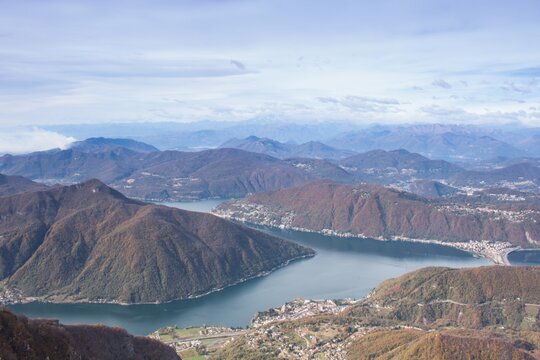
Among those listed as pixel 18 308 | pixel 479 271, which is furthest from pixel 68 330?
pixel 479 271

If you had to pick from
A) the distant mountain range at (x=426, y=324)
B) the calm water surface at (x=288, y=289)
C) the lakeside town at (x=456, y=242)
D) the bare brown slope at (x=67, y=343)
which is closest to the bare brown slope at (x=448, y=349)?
the distant mountain range at (x=426, y=324)

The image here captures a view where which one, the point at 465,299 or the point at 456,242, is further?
the point at 456,242

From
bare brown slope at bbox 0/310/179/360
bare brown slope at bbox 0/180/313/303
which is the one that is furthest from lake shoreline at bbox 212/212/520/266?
bare brown slope at bbox 0/310/179/360

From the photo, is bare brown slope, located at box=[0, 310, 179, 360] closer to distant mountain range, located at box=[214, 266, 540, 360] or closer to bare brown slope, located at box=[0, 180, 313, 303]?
distant mountain range, located at box=[214, 266, 540, 360]

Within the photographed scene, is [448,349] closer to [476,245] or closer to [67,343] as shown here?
[67,343]

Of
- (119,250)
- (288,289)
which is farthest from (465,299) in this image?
(119,250)

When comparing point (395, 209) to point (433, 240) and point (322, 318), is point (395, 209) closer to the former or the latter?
point (433, 240)
